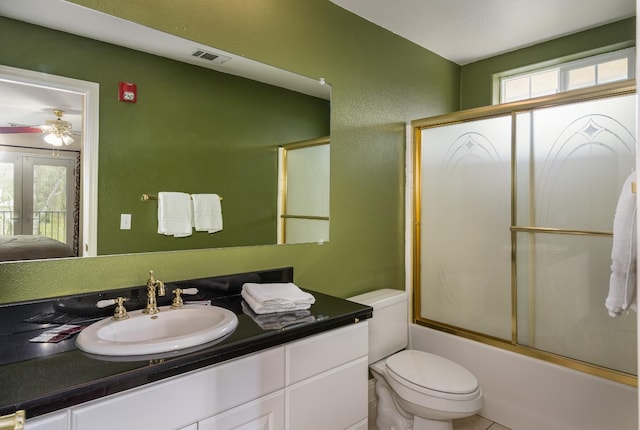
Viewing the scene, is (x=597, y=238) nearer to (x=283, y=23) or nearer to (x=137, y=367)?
(x=283, y=23)

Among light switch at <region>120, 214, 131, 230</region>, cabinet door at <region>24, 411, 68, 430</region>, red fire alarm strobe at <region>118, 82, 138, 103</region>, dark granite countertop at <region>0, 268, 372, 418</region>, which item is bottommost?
cabinet door at <region>24, 411, 68, 430</region>

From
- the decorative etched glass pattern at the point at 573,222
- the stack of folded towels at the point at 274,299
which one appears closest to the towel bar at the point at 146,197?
the stack of folded towels at the point at 274,299

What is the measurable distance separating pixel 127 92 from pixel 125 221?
508 millimetres

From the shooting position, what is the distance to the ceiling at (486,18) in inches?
90.0

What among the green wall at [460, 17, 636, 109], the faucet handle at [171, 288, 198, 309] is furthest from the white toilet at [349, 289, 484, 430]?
the green wall at [460, 17, 636, 109]

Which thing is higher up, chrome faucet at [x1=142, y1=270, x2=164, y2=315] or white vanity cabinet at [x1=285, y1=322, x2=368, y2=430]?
chrome faucet at [x1=142, y1=270, x2=164, y2=315]

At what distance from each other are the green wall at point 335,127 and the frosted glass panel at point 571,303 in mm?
831

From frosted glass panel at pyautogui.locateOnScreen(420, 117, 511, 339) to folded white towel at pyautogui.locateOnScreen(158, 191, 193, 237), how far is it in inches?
65.7

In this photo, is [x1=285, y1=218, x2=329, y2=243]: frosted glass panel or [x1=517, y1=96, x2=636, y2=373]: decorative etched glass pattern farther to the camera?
[x1=285, y1=218, x2=329, y2=243]: frosted glass panel

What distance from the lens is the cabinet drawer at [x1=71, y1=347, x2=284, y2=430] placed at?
96cm

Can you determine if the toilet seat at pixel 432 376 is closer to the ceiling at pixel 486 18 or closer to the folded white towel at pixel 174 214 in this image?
the folded white towel at pixel 174 214

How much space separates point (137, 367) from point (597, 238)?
7.11 feet

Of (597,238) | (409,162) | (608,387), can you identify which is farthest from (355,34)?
(608,387)

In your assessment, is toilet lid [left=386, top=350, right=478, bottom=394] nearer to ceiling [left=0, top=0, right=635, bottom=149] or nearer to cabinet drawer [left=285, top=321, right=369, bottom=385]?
cabinet drawer [left=285, top=321, right=369, bottom=385]
